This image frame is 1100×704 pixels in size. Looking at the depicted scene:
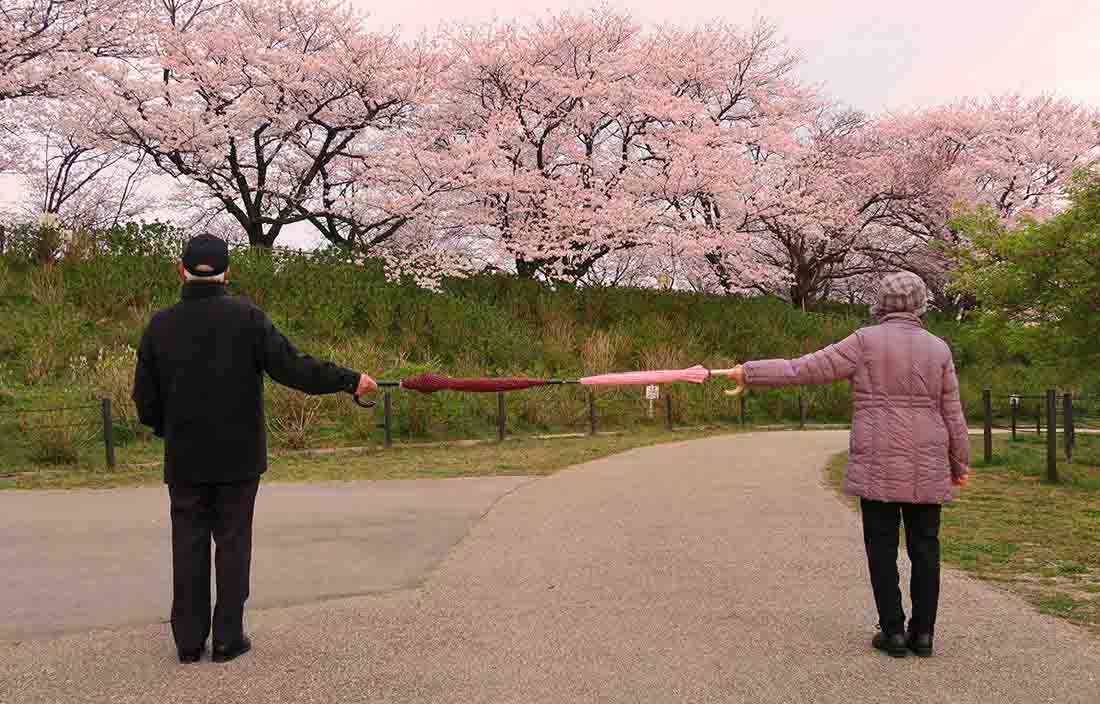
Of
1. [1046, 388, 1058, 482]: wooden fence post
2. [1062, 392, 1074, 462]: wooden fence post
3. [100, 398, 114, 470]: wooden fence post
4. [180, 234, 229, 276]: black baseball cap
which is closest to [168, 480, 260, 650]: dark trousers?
[180, 234, 229, 276]: black baseball cap

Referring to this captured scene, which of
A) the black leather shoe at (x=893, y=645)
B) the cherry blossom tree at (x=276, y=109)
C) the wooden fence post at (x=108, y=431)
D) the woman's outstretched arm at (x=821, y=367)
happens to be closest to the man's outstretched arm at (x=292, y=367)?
the woman's outstretched arm at (x=821, y=367)

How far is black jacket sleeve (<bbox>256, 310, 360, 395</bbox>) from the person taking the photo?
387 centimetres

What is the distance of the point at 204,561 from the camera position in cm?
383

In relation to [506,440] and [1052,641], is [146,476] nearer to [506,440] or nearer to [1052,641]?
[506,440]

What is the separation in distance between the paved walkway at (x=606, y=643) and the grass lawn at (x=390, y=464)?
4.92 metres

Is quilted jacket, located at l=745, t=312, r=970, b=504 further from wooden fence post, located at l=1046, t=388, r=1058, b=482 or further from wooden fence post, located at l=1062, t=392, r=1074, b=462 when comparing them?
wooden fence post, located at l=1062, t=392, r=1074, b=462

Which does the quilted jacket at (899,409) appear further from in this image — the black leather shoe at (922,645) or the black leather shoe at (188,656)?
the black leather shoe at (188,656)

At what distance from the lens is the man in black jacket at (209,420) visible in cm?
379

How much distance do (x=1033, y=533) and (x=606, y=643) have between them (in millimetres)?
4666

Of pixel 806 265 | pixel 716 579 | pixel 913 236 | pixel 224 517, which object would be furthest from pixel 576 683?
pixel 913 236

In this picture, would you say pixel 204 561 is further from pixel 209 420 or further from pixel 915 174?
pixel 915 174

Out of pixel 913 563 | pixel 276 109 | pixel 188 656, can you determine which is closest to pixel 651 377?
pixel 913 563

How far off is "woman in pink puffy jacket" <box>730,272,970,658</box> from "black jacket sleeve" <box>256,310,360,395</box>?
1.89m

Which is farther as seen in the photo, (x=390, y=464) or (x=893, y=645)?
(x=390, y=464)
